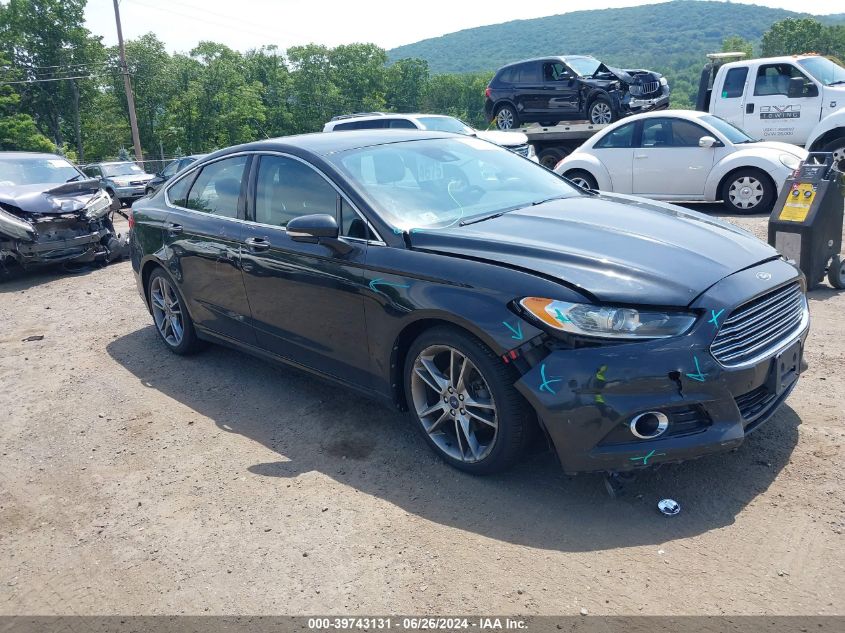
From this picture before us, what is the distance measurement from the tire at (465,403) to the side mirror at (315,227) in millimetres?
816

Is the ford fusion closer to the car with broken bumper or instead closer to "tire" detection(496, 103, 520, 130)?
the car with broken bumper

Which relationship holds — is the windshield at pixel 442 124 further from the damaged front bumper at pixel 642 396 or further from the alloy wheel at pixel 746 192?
the damaged front bumper at pixel 642 396

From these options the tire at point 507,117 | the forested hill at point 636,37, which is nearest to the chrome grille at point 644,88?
the tire at point 507,117


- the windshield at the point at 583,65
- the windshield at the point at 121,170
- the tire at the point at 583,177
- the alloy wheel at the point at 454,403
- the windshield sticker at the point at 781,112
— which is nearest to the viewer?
the alloy wheel at the point at 454,403

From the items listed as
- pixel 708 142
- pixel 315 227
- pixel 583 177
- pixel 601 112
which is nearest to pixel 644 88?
pixel 601 112

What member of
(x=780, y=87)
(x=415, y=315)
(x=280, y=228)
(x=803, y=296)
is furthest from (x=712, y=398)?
(x=780, y=87)

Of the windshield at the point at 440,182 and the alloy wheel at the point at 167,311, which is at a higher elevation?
the windshield at the point at 440,182

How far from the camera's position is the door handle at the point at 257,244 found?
15.5 ft

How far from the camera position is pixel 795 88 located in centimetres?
1285

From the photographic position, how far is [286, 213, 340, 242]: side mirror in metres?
4.02

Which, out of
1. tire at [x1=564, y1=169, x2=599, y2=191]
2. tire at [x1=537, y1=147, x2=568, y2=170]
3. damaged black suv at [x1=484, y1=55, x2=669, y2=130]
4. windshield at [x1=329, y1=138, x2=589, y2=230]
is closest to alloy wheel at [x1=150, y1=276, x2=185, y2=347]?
windshield at [x1=329, y1=138, x2=589, y2=230]

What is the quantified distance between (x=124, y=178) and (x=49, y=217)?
16376mm

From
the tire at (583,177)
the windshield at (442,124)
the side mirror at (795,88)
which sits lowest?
the tire at (583,177)

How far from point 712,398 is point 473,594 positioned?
1.36 meters
